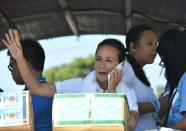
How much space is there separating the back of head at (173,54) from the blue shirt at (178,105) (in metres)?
0.17

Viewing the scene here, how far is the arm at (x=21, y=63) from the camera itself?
9.47ft

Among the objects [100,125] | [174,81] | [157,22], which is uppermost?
[157,22]

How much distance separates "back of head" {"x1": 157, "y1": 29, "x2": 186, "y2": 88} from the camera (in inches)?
122

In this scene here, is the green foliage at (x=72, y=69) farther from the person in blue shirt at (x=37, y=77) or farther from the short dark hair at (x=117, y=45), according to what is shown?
the short dark hair at (x=117, y=45)

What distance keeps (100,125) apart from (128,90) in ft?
1.52

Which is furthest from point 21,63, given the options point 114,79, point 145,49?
point 145,49

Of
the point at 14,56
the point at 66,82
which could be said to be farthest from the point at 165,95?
the point at 14,56

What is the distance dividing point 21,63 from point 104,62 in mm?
435

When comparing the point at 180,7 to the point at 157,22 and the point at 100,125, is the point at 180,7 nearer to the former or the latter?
the point at 157,22

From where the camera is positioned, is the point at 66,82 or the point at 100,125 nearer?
the point at 100,125

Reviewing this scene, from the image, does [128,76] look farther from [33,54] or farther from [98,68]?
[33,54]

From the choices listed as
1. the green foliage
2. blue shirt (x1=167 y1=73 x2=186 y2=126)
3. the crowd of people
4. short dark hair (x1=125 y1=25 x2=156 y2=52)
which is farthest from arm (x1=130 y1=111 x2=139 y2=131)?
the green foliage

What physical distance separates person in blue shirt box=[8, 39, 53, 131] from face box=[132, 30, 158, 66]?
0.62 metres

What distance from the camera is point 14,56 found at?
114 inches
